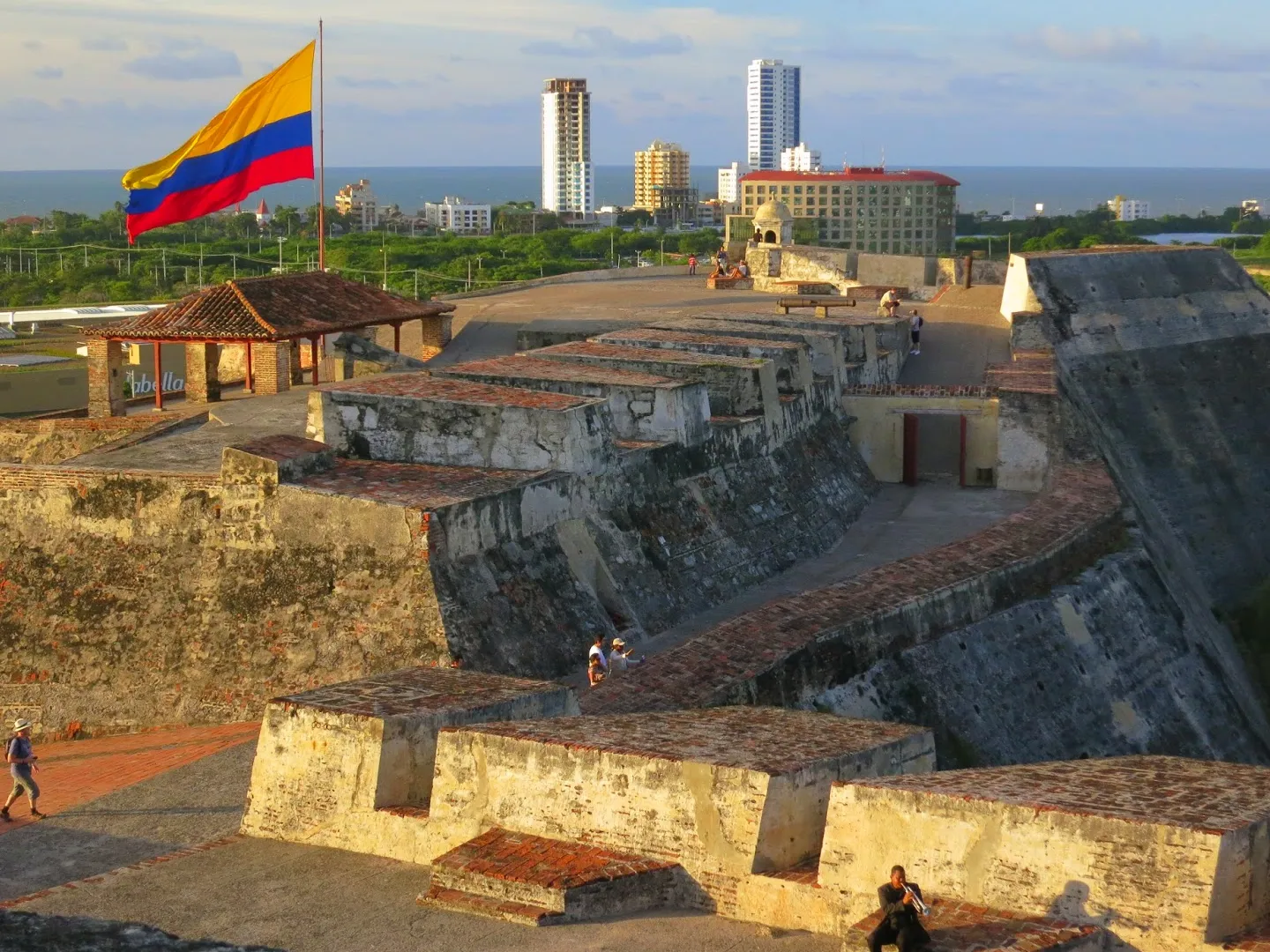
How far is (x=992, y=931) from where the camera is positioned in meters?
8.05

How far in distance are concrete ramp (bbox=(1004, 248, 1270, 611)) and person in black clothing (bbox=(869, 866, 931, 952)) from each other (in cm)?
2010

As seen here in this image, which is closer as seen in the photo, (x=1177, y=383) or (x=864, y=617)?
(x=864, y=617)

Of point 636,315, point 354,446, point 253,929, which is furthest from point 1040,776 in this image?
point 636,315

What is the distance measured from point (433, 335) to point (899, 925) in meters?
21.5

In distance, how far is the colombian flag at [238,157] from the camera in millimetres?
24203

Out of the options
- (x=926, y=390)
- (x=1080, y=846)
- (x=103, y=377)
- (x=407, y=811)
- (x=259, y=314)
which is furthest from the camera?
(x=926, y=390)

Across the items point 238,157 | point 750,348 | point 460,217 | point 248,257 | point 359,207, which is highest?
point 238,157

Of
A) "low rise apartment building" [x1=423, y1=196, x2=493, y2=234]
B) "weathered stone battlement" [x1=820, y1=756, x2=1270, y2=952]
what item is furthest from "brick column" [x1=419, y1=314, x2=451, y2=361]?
"low rise apartment building" [x1=423, y1=196, x2=493, y2=234]

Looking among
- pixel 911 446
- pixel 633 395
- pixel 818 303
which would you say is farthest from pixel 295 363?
pixel 818 303

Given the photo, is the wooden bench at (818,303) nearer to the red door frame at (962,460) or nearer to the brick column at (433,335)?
the brick column at (433,335)

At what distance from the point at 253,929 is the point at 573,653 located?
6.65m

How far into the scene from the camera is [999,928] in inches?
317

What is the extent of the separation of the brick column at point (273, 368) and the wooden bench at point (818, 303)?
924 centimetres

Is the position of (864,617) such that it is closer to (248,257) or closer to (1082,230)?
(248,257)
